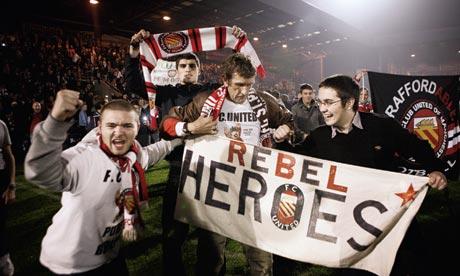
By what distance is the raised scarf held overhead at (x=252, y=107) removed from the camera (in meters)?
2.84

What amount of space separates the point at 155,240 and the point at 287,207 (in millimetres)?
2550

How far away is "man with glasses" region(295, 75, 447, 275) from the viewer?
105 inches

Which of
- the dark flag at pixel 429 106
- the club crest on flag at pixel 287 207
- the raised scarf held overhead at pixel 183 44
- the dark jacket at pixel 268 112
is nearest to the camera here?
the club crest on flag at pixel 287 207

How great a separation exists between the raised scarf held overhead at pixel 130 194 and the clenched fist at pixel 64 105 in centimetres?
55

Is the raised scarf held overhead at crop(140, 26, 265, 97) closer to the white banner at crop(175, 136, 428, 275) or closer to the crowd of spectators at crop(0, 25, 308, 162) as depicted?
the white banner at crop(175, 136, 428, 275)

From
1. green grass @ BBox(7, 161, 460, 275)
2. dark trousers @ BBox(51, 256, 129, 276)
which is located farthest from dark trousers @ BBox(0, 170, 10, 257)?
dark trousers @ BBox(51, 256, 129, 276)

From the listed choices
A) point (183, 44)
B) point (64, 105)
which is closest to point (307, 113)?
point (183, 44)

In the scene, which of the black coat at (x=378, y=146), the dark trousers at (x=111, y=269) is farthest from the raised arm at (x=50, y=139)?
the black coat at (x=378, y=146)

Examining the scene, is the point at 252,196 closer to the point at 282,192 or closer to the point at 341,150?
the point at 282,192

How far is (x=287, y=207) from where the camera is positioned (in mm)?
2691

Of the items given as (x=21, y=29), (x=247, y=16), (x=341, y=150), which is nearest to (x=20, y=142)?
(x=21, y=29)

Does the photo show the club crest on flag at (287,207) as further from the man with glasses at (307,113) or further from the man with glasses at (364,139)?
the man with glasses at (307,113)

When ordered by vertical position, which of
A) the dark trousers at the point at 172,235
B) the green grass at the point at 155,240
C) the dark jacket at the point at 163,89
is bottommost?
the green grass at the point at 155,240

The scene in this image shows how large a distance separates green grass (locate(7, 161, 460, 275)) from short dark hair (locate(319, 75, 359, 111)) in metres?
1.35
